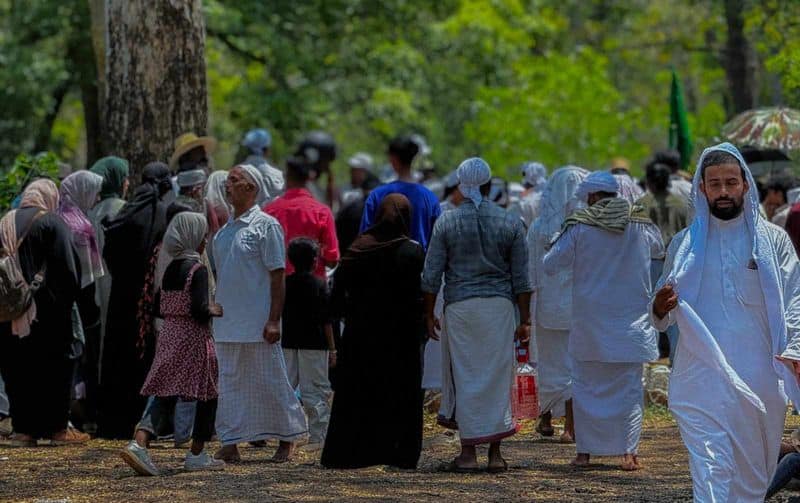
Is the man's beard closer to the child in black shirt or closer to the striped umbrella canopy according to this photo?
the child in black shirt

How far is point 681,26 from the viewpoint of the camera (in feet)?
157

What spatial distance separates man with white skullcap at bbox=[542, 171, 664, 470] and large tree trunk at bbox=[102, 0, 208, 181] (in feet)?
16.7

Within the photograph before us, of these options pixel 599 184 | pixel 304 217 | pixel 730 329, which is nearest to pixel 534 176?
pixel 304 217

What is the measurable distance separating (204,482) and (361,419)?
1.20 metres

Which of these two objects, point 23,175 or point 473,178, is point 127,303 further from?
point 473,178

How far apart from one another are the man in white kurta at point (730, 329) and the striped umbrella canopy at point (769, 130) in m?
10.3

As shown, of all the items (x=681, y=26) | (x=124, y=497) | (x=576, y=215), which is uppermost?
(x=681, y=26)

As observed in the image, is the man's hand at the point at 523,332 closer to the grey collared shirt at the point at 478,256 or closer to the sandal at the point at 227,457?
the grey collared shirt at the point at 478,256

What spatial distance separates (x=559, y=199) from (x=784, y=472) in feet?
13.4

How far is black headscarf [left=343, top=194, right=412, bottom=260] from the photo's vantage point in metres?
10.2

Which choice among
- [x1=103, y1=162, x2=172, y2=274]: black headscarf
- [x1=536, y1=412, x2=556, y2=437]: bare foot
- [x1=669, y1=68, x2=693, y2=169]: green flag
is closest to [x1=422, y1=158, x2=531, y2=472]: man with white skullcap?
[x1=536, y1=412, x2=556, y2=437]: bare foot

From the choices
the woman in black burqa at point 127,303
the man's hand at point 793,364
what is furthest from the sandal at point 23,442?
the man's hand at point 793,364

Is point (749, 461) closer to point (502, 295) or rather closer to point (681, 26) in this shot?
point (502, 295)

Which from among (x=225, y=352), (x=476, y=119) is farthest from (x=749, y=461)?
(x=476, y=119)
